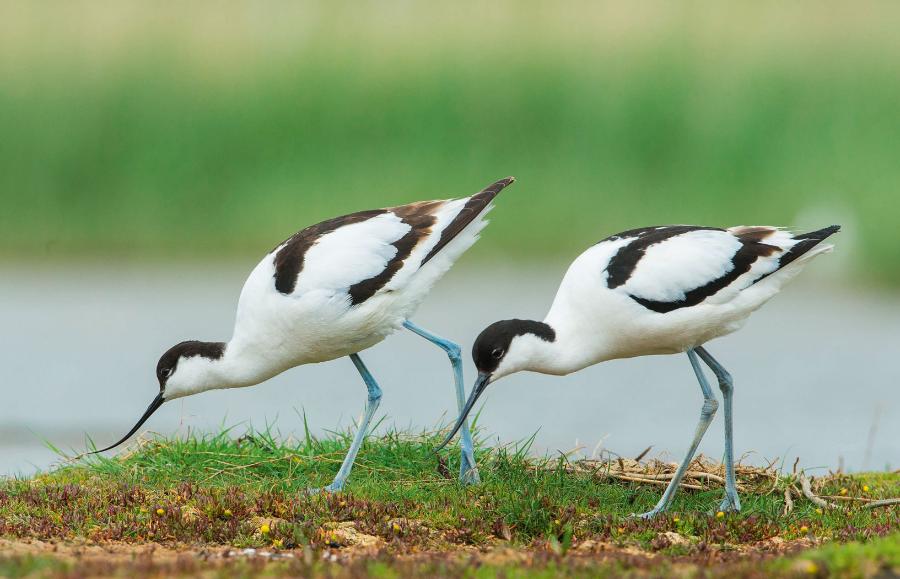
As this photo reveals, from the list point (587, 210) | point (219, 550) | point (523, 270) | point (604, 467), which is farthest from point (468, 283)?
point (219, 550)

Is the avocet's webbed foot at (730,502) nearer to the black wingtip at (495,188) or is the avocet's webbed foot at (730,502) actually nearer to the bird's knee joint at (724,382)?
the bird's knee joint at (724,382)

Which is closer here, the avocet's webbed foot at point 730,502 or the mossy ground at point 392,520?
the mossy ground at point 392,520

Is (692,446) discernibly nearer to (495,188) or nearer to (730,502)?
(730,502)

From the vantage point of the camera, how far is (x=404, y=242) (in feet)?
23.2

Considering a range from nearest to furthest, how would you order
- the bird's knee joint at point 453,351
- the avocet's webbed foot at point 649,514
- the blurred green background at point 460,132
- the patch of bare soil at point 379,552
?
the patch of bare soil at point 379,552
the avocet's webbed foot at point 649,514
the bird's knee joint at point 453,351
the blurred green background at point 460,132

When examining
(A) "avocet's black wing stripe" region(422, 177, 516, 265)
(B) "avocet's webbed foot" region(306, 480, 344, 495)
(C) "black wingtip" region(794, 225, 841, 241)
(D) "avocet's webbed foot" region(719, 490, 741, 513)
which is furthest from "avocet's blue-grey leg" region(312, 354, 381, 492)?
(C) "black wingtip" region(794, 225, 841, 241)

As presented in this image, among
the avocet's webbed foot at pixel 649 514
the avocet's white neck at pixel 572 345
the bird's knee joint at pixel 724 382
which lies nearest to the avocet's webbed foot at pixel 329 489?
the avocet's white neck at pixel 572 345

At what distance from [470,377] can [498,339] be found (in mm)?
5325

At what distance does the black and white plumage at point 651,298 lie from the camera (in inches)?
253

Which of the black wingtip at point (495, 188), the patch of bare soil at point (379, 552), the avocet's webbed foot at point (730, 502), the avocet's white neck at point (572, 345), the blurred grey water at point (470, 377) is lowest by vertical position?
the blurred grey water at point (470, 377)

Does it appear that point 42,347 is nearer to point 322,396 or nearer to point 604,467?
point 322,396

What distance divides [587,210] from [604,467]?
327 inches

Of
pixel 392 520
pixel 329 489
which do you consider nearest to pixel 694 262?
pixel 392 520

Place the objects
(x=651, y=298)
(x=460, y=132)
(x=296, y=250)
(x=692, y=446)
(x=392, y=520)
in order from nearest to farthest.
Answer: (x=392, y=520)
(x=651, y=298)
(x=692, y=446)
(x=296, y=250)
(x=460, y=132)
